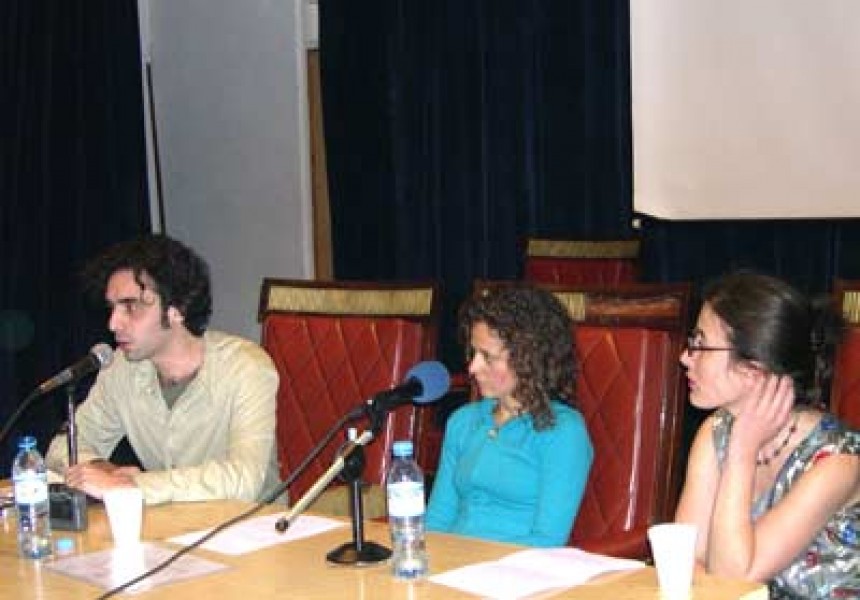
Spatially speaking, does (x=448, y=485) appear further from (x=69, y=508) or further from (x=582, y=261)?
(x=582, y=261)

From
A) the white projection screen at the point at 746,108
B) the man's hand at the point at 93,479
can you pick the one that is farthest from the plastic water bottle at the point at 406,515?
the white projection screen at the point at 746,108

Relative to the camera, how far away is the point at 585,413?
2.75 m

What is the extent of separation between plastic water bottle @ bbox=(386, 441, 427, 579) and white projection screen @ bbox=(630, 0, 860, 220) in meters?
2.42

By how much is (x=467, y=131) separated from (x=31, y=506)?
347 cm

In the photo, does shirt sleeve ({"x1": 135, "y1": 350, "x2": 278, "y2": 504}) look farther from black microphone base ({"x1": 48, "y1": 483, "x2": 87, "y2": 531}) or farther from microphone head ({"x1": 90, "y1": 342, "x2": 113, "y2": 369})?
microphone head ({"x1": 90, "y1": 342, "x2": 113, "y2": 369})

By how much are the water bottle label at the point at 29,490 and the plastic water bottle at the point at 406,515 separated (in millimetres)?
660

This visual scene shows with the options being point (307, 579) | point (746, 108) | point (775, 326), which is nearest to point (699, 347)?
point (775, 326)

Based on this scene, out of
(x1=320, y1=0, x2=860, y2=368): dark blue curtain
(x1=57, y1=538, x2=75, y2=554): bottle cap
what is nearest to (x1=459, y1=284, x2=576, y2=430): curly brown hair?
(x1=57, y1=538, x2=75, y2=554): bottle cap

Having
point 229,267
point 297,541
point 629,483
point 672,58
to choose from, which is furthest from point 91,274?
point 229,267

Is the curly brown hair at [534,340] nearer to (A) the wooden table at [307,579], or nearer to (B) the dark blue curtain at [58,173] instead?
(A) the wooden table at [307,579]

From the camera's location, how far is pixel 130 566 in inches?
82.8

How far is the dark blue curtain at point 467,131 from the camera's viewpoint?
16.4 ft

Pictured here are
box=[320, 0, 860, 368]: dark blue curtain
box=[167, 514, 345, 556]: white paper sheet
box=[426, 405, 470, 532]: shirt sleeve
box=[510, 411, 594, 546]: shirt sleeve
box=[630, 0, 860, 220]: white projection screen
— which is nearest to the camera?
box=[167, 514, 345, 556]: white paper sheet

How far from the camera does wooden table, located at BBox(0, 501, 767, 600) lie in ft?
6.02
